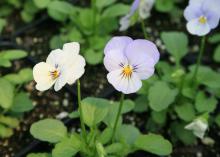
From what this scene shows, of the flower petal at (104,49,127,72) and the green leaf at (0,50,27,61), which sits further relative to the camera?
the green leaf at (0,50,27,61)

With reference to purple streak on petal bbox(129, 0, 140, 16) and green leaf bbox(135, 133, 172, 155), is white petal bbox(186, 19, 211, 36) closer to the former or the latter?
purple streak on petal bbox(129, 0, 140, 16)

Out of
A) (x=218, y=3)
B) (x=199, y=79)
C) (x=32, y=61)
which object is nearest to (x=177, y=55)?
(x=199, y=79)

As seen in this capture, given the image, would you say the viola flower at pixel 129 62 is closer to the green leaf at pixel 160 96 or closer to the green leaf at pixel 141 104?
the green leaf at pixel 160 96

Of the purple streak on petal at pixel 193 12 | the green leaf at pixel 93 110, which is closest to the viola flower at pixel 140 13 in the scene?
the purple streak on petal at pixel 193 12

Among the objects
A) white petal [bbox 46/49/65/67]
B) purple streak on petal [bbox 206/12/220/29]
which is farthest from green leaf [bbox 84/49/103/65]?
white petal [bbox 46/49/65/67]

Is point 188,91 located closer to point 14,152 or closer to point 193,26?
point 193,26
